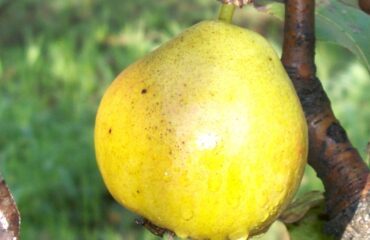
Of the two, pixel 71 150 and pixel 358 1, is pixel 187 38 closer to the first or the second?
pixel 358 1

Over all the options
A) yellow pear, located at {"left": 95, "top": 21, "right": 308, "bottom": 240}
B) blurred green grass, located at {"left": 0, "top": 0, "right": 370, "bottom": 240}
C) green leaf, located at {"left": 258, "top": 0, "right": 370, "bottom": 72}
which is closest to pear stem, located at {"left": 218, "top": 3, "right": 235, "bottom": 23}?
yellow pear, located at {"left": 95, "top": 21, "right": 308, "bottom": 240}

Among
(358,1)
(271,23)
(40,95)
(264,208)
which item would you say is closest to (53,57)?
(40,95)

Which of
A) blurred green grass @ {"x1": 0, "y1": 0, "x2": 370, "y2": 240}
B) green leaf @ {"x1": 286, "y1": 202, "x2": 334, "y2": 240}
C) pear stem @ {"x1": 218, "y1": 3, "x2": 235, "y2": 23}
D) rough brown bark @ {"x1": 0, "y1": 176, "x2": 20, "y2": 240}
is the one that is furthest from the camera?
blurred green grass @ {"x1": 0, "y1": 0, "x2": 370, "y2": 240}

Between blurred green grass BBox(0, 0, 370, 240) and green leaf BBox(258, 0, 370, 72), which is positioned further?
blurred green grass BBox(0, 0, 370, 240)

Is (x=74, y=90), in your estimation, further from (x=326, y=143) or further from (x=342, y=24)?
(x=326, y=143)

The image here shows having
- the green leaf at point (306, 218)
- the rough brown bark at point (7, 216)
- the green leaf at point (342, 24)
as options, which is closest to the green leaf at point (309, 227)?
the green leaf at point (306, 218)

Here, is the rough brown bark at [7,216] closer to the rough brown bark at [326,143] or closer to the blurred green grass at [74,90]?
the rough brown bark at [326,143]

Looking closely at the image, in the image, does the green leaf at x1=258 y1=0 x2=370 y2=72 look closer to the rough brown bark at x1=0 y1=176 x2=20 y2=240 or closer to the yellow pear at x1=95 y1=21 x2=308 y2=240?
the yellow pear at x1=95 y1=21 x2=308 y2=240

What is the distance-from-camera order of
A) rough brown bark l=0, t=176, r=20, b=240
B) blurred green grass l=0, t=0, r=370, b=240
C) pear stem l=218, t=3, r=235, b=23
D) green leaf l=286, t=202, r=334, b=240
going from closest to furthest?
rough brown bark l=0, t=176, r=20, b=240, pear stem l=218, t=3, r=235, b=23, green leaf l=286, t=202, r=334, b=240, blurred green grass l=0, t=0, r=370, b=240
